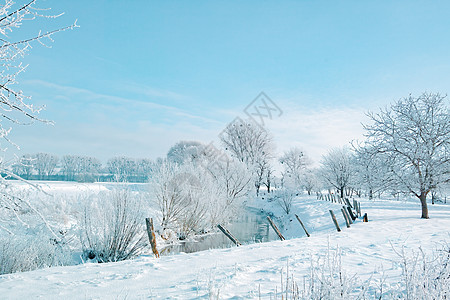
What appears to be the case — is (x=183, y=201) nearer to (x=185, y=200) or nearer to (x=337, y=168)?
(x=185, y=200)

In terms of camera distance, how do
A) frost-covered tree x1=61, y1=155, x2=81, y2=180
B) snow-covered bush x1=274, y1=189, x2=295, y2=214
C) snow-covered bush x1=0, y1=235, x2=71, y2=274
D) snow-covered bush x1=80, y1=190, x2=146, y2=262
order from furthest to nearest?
frost-covered tree x1=61, y1=155, x2=81, y2=180 → snow-covered bush x1=274, y1=189, x2=295, y2=214 → snow-covered bush x1=80, y1=190, x2=146, y2=262 → snow-covered bush x1=0, y1=235, x2=71, y2=274

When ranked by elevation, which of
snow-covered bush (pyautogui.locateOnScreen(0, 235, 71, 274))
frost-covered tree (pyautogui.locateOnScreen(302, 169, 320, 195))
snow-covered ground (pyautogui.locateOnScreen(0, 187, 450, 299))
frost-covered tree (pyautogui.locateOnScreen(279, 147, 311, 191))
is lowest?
snow-covered bush (pyautogui.locateOnScreen(0, 235, 71, 274))

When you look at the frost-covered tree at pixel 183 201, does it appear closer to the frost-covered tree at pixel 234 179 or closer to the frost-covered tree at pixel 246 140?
the frost-covered tree at pixel 234 179

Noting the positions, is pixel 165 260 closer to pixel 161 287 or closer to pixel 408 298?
pixel 161 287

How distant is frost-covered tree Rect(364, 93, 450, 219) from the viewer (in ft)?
43.0

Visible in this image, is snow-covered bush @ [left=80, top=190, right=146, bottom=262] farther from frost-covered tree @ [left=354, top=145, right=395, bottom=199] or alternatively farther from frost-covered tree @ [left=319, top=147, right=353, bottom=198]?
frost-covered tree @ [left=319, top=147, right=353, bottom=198]

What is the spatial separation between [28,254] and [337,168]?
3656cm

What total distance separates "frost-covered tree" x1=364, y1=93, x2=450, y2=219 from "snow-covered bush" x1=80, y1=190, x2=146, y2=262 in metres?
12.8

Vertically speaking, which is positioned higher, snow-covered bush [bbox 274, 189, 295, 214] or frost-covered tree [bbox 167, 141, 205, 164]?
frost-covered tree [bbox 167, 141, 205, 164]

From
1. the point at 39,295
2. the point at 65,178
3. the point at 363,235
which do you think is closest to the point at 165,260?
the point at 39,295

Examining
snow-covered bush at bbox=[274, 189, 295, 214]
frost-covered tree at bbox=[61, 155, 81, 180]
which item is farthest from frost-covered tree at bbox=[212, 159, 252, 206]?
frost-covered tree at bbox=[61, 155, 81, 180]

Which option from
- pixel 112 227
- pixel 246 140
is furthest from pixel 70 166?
pixel 112 227

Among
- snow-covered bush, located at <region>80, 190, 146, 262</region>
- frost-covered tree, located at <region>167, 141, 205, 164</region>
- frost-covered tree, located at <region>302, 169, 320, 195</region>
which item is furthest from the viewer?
frost-covered tree, located at <region>302, 169, 320, 195</region>

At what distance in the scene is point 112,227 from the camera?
9336 mm
